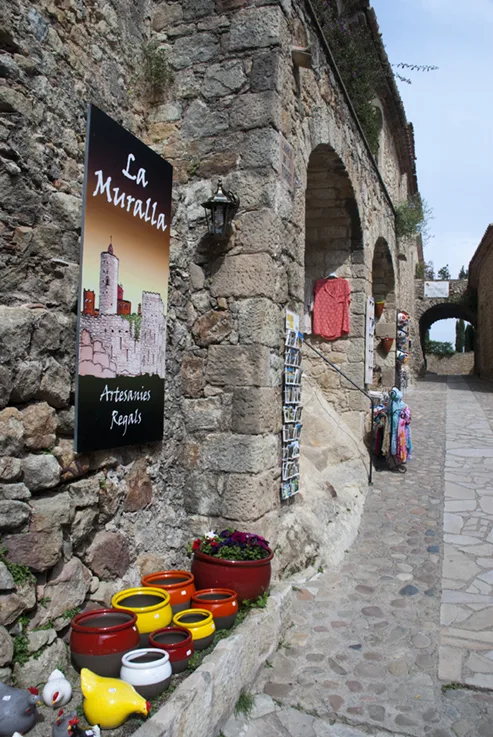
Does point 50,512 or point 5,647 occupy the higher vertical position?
point 50,512

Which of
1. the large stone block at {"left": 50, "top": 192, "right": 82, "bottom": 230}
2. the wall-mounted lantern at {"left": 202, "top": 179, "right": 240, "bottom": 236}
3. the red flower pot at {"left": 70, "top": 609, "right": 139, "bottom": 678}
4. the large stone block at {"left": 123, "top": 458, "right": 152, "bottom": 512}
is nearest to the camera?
the red flower pot at {"left": 70, "top": 609, "right": 139, "bottom": 678}

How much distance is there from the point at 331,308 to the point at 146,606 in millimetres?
4890

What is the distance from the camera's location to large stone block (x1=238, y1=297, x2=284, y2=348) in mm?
3627

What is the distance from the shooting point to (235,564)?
3.14 meters

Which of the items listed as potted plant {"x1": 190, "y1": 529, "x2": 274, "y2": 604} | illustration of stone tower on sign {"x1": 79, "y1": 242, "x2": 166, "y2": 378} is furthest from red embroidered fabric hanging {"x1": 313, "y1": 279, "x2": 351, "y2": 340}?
potted plant {"x1": 190, "y1": 529, "x2": 274, "y2": 604}

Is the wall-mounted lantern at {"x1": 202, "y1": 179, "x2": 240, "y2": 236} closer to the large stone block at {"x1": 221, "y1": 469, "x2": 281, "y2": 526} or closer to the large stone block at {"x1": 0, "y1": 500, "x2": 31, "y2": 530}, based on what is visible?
the large stone block at {"x1": 221, "y1": 469, "x2": 281, "y2": 526}

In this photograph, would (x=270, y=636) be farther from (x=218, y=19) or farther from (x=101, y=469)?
(x=218, y=19)

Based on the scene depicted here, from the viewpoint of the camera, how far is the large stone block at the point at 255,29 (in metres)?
3.70

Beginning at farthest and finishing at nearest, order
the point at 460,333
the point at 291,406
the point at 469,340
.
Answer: the point at 460,333 < the point at 469,340 < the point at 291,406

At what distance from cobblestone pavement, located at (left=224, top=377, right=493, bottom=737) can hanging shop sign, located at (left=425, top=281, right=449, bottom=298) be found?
1809 centimetres

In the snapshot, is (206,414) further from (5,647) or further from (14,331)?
(5,647)

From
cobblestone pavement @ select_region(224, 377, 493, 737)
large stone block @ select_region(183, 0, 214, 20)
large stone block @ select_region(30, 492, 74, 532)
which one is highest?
large stone block @ select_region(183, 0, 214, 20)

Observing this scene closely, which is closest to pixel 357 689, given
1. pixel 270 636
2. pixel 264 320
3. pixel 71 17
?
Result: pixel 270 636

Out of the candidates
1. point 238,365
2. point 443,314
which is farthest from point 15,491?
point 443,314
